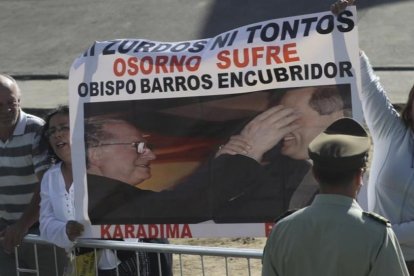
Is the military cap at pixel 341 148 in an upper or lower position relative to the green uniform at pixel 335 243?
upper

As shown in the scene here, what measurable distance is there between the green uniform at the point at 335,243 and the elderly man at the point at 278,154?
129 centimetres

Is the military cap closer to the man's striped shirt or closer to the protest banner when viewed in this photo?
the protest banner

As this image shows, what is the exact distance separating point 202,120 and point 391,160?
945 millimetres

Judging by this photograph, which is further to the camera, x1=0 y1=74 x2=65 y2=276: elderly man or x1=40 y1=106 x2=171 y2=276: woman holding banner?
x1=0 y1=74 x2=65 y2=276: elderly man

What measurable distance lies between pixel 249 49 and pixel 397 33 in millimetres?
11542

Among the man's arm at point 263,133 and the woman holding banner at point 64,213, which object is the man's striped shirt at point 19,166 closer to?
the woman holding banner at point 64,213

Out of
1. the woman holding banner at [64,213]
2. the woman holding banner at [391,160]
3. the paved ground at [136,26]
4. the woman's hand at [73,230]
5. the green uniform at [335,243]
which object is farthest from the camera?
the paved ground at [136,26]

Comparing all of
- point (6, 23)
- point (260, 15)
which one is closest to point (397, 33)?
point (260, 15)

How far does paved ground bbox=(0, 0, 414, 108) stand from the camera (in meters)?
15.3

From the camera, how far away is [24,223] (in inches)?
215

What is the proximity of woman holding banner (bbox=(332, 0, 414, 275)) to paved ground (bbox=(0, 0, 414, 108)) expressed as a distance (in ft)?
30.9

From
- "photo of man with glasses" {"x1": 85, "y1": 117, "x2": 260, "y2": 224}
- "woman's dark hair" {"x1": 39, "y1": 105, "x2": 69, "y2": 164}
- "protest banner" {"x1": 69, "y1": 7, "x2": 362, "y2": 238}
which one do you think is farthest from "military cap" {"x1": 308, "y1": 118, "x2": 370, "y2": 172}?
"woman's dark hair" {"x1": 39, "y1": 105, "x2": 69, "y2": 164}

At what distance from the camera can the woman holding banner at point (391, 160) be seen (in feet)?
14.9

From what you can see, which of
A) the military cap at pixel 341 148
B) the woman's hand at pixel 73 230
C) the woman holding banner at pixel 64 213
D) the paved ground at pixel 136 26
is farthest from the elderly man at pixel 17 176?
the paved ground at pixel 136 26
